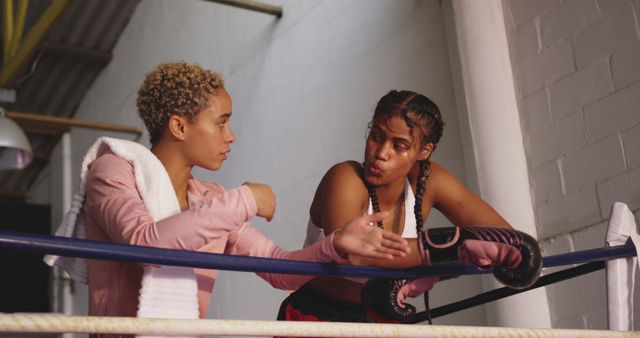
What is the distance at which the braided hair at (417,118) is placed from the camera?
1.91 m

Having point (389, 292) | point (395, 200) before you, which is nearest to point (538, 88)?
point (395, 200)

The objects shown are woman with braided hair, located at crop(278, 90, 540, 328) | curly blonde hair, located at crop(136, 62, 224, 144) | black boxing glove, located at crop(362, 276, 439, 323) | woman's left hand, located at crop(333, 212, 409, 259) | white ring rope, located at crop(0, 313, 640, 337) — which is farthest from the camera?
woman with braided hair, located at crop(278, 90, 540, 328)

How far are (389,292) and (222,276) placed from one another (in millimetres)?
2785

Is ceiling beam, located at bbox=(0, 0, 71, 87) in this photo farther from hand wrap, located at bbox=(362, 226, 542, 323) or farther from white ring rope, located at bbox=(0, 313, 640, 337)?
white ring rope, located at bbox=(0, 313, 640, 337)

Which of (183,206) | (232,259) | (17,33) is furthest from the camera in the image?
(17,33)

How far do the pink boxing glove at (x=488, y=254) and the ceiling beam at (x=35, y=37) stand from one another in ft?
10.3

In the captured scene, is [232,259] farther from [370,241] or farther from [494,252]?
Result: [494,252]

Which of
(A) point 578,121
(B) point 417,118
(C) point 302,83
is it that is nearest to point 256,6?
(C) point 302,83

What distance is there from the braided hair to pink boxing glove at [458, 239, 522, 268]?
1.73ft

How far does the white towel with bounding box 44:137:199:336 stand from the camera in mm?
1396

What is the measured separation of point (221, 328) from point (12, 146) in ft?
10.2

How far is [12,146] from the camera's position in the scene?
3896 mm

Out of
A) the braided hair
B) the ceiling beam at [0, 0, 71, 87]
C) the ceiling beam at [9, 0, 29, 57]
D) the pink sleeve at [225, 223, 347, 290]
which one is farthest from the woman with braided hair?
the ceiling beam at [9, 0, 29, 57]

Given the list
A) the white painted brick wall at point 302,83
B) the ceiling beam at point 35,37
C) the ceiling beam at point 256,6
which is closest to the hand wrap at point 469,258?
the white painted brick wall at point 302,83
